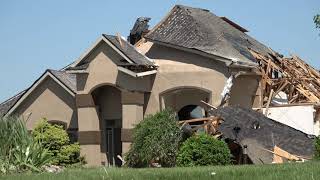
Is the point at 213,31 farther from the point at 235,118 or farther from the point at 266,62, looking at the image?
the point at 235,118

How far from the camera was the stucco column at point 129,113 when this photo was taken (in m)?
31.6

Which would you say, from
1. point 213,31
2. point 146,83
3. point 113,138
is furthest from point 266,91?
point 113,138

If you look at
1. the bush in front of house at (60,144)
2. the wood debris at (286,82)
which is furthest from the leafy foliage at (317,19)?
the bush in front of house at (60,144)

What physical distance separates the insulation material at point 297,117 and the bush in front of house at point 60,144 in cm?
1045

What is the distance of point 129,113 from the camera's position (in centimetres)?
3177

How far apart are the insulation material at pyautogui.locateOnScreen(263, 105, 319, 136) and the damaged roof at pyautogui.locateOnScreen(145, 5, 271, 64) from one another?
304 centimetres

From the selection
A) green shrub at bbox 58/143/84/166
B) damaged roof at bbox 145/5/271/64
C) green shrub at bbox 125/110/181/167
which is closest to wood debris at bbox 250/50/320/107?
damaged roof at bbox 145/5/271/64

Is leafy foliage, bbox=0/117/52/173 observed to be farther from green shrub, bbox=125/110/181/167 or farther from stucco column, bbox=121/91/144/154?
stucco column, bbox=121/91/144/154

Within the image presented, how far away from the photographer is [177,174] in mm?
16688

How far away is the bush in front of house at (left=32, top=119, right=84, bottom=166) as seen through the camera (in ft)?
105

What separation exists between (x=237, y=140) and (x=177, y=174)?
36.3ft

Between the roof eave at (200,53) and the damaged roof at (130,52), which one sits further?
the damaged roof at (130,52)

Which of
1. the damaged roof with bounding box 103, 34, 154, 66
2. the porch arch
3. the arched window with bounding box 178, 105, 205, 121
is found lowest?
the arched window with bounding box 178, 105, 205, 121

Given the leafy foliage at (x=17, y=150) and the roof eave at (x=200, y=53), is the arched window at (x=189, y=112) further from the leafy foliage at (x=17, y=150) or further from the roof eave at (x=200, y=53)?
the leafy foliage at (x=17, y=150)
